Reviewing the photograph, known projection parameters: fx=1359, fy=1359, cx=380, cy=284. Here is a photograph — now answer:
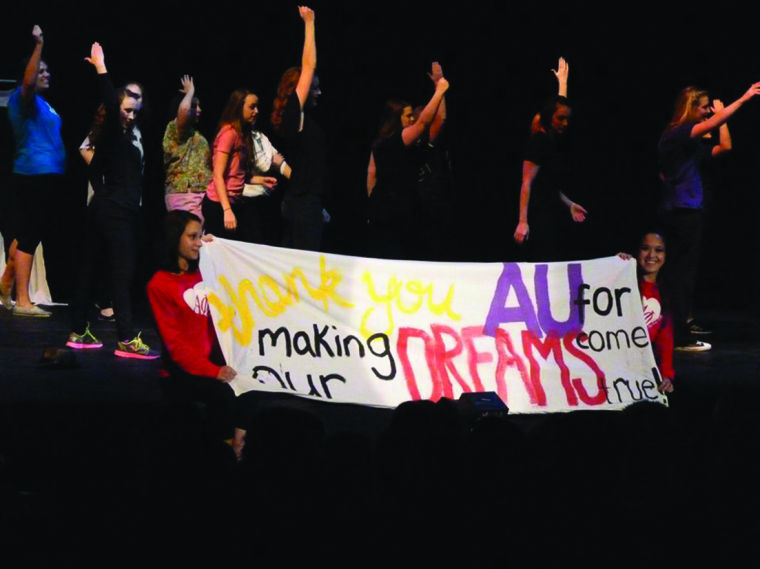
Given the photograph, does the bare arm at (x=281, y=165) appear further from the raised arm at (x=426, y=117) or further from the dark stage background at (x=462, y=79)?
the dark stage background at (x=462, y=79)

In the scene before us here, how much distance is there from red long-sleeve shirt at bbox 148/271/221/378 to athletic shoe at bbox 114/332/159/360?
1.72m

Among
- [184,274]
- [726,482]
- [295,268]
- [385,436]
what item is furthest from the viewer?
[295,268]

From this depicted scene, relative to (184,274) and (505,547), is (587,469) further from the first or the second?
(184,274)

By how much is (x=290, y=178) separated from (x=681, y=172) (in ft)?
8.24

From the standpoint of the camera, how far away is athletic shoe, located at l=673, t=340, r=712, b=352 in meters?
8.27

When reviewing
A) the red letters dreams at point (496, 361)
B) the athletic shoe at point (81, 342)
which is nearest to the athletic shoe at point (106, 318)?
the athletic shoe at point (81, 342)

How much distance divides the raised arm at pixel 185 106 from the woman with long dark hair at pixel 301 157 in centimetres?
124

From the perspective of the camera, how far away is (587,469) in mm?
3205

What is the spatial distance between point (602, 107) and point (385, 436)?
7.97m

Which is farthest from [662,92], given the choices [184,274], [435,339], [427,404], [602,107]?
[427,404]

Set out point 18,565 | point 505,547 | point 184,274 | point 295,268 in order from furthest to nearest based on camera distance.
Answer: point 295,268, point 184,274, point 505,547, point 18,565

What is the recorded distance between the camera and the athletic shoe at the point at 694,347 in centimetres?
827

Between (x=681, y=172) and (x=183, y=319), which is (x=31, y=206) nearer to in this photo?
(x=183, y=319)

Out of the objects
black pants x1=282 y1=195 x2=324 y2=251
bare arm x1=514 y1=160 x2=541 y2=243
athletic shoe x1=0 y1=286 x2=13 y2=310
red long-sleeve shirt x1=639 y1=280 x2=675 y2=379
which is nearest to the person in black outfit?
bare arm x1=514 y1=160 x2=541 y2=243
